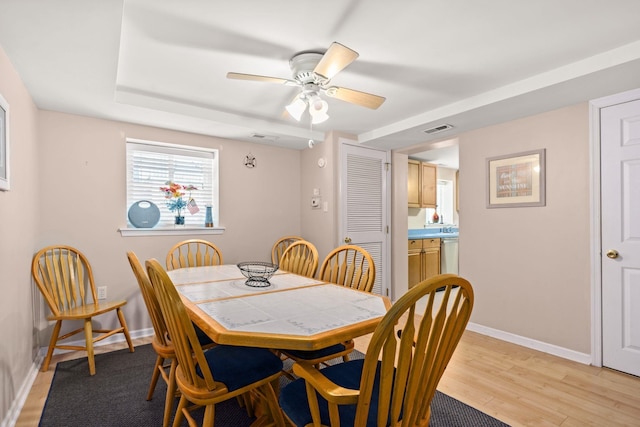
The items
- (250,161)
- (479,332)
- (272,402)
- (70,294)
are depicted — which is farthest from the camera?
(250,161)

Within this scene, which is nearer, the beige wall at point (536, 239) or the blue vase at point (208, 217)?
the beige wall at point (536, 239)

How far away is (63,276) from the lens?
273 centimetres

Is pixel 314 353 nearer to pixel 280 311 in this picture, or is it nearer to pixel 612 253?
pixel 280 311

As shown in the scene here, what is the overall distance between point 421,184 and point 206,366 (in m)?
4.84

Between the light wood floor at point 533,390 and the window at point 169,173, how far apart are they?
1.45 m

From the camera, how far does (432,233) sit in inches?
235

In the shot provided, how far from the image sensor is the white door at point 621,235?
93.4 inches

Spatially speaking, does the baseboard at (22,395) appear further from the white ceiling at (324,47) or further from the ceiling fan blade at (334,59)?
the ceiling fan blade at (334,59)

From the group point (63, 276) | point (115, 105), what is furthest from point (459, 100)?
point (63, 276)

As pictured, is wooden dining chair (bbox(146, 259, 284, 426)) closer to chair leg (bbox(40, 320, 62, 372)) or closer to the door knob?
chair leg (bbox(40, 320, 62, 372))

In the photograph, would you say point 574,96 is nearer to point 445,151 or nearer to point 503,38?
point 503,38

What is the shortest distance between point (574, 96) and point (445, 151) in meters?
2.55

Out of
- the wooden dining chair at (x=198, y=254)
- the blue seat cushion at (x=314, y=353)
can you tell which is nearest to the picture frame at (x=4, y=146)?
the wooden dining chair at (x=198, y=254)

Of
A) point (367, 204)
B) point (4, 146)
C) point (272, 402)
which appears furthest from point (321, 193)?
point (4, 146)
